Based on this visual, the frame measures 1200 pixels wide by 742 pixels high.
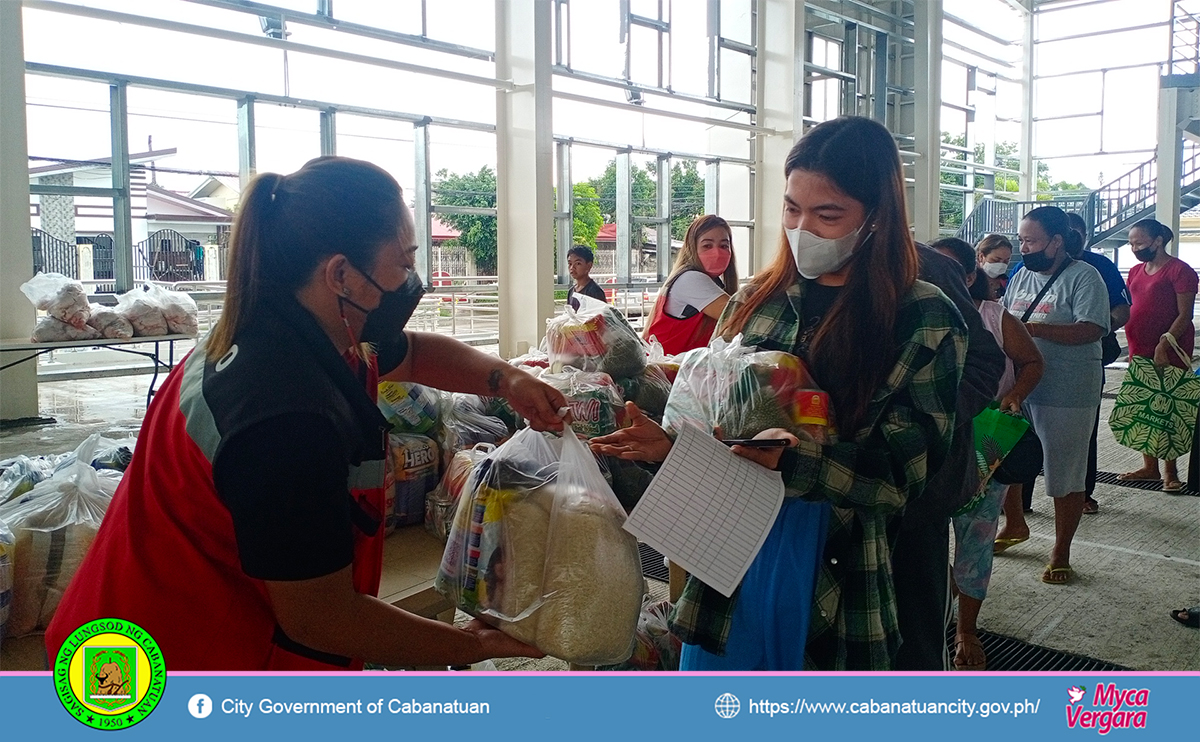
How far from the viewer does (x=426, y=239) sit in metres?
7.05

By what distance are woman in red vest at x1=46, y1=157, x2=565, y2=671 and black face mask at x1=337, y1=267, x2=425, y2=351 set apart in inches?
3.1

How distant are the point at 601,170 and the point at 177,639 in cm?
763

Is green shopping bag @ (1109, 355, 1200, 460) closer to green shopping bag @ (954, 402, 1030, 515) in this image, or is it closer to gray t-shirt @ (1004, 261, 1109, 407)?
gray t-shirt @ (1004, 261, 1109, 407)

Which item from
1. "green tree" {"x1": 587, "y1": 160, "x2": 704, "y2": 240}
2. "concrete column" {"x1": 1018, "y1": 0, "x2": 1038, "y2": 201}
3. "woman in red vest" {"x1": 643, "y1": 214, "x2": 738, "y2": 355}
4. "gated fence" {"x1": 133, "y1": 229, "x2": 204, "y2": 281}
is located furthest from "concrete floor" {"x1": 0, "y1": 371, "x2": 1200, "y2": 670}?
"concrete column" {"x1": 1018, "y1": 0, "x2": 1038, "y2": 201}

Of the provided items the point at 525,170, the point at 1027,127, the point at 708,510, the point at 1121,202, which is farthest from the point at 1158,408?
the point at 1027,127

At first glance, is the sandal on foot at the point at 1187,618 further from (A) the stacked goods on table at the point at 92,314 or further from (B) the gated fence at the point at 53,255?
(B) the gated fence at the point at 53,255

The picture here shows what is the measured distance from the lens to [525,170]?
23.0 feet

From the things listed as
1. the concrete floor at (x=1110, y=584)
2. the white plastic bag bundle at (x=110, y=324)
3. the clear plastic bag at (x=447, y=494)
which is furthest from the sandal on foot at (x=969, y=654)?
the white plastic bag bundle at (x=110, y=324)

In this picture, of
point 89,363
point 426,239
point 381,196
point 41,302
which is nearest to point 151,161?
point 41,302

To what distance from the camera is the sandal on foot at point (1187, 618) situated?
284 cm

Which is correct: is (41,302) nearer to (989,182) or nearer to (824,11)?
(824,11)
